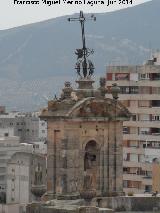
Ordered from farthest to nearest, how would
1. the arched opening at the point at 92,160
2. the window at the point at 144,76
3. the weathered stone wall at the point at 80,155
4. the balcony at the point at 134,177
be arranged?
the window at the point at 144,76
the balcony at the point at 134,177
the arched opening at the point at 92,160
the weathered stone wall at the point at 80,155

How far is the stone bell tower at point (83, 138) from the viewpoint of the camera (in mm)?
29734

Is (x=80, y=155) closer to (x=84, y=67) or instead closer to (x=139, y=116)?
(x=84, y=67)

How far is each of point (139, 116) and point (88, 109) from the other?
233 feet

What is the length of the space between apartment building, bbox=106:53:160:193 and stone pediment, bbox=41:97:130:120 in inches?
2690

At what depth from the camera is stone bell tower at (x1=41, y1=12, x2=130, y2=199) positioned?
2973 cm

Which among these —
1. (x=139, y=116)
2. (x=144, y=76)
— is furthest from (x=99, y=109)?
(x=144, y=76)

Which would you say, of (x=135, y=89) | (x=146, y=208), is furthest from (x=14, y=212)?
(x=146, y=208)

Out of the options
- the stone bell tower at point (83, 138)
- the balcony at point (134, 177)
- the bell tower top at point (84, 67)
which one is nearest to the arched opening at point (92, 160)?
the stone bell tower at point (83, 138)

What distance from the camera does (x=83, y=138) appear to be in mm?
30047

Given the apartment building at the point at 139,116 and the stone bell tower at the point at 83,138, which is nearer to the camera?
the stone bell tower at the point at 83,138

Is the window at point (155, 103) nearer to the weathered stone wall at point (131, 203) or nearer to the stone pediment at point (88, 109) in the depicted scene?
the weathered stone wall at point (131, 203)

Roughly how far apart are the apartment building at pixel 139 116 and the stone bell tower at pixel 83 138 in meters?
68.3

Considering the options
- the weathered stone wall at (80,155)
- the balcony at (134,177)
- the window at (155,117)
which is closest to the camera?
the weathered stone wall at (80,155)

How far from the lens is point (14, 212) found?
445 ft
